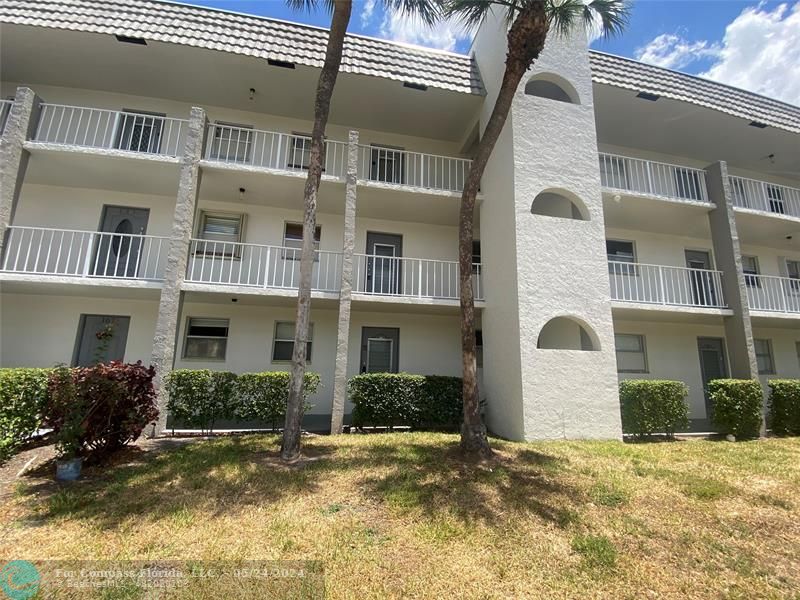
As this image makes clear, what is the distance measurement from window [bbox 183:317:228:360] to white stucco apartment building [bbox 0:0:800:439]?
65 millimetres

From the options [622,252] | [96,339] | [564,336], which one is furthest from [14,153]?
[622,252]

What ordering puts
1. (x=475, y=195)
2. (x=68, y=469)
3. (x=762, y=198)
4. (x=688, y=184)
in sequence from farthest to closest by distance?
(x=762, y=198) < (x=688, y=184) < (x=475, y=195) < (x=68, y=469)

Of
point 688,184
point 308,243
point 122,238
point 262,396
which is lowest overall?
point 262,396

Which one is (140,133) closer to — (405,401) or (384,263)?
(384,263)

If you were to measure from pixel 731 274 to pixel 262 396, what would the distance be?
14.4 m

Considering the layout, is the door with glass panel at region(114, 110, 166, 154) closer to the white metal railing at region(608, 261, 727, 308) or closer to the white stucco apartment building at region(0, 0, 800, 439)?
the white stucco apartment building at region(0, 0, 800, 439)

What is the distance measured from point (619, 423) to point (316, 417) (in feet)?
27.7

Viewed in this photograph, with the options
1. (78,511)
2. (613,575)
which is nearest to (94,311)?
(78,511)

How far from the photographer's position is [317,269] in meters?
12.4

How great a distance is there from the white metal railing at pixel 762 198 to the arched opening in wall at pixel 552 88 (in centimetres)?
893

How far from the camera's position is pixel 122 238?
1167cm

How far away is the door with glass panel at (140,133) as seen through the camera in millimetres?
12094

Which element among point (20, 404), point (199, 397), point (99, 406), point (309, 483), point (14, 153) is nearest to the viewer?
point (309, 483)

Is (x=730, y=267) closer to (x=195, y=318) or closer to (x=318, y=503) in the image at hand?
(x=318, y=503)
